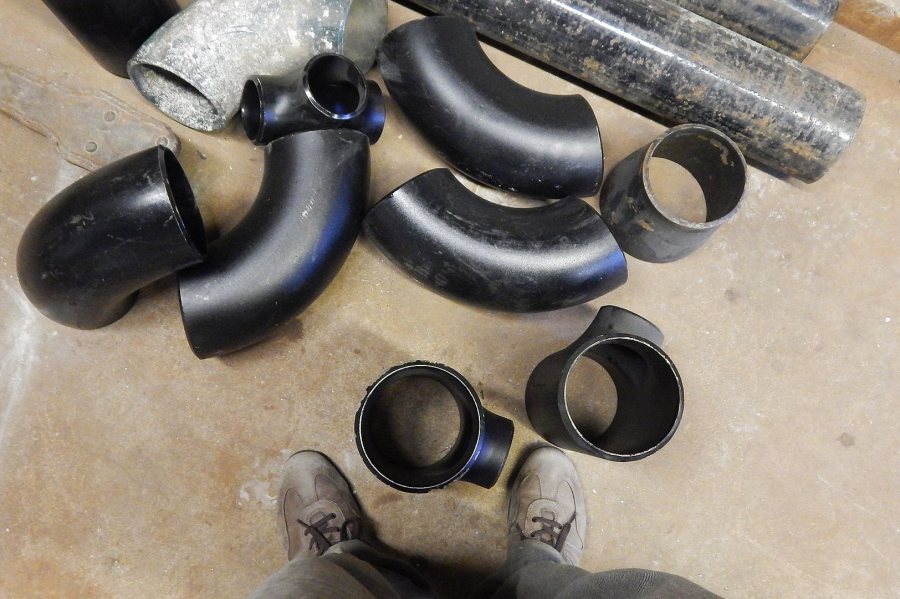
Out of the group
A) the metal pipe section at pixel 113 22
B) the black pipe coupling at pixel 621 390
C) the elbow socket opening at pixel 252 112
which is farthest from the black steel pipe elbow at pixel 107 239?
the black pipe coupling at pixel 621 390

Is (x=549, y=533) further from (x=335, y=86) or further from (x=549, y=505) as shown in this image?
(x=335, y=86)

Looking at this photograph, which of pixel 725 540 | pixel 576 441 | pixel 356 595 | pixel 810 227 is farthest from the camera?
pixel 810 227

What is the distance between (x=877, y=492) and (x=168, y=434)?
5.99ft

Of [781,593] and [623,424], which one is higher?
[623,424]

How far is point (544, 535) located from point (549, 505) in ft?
0.23

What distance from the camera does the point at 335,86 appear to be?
1.40 meters

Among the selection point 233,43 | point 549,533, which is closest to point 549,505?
point 549,533

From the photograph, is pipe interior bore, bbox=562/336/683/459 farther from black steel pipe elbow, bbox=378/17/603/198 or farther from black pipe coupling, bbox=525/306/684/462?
black steel pipe elbow, bbox=378/17/603/198

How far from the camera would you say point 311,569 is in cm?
106

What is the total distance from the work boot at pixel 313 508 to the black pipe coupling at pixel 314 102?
78 centimetres

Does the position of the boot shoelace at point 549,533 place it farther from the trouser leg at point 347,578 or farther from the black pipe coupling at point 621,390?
the trouser leg at point 347,578

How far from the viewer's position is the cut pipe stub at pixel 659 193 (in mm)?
1356

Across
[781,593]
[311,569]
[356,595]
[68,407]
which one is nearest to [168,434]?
[68,407]

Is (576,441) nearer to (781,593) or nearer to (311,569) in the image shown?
(311,569)
